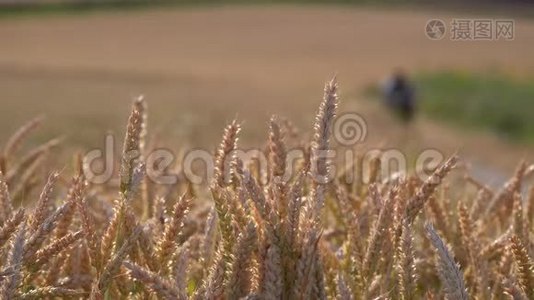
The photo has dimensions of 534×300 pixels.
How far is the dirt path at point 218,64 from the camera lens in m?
20.0

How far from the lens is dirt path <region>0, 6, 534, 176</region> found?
2003 cm

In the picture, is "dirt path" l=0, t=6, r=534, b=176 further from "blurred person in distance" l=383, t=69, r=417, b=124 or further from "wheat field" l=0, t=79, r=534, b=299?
"wheat field" l=0, t=79, r=534, b=299

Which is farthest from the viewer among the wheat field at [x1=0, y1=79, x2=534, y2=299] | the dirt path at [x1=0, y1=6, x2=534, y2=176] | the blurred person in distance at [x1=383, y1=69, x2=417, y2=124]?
the blurred person in distance at [x1=383, y1=69, x2=417, y2=124]

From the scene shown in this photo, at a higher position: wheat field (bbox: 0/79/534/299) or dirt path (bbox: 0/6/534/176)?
dirt path (bbox: 0/6/534/176)

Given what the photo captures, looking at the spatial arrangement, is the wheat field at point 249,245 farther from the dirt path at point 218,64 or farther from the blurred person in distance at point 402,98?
the blurred person in distance at point 402,98

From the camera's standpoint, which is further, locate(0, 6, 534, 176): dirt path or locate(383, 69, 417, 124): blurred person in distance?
locate(383, 69, 417, 124): blurred person in distance

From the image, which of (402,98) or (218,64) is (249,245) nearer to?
→ (402,98)

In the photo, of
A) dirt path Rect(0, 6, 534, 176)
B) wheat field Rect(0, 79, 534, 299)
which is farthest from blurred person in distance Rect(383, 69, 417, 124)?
wheat field Rect(0, 79, 534, 299)

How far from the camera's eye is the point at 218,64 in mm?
41875

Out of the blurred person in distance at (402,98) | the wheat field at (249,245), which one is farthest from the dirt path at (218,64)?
the wheat field at (249,245)

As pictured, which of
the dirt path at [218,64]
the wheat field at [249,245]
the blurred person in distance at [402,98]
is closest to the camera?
the wheat field at [249,245]

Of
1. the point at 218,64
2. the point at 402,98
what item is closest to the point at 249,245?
the point at 402,98

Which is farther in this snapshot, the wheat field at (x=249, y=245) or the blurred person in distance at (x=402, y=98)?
the blurred person in distance at (x=402, y=98)

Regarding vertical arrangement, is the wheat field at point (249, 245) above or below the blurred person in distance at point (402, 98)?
below
